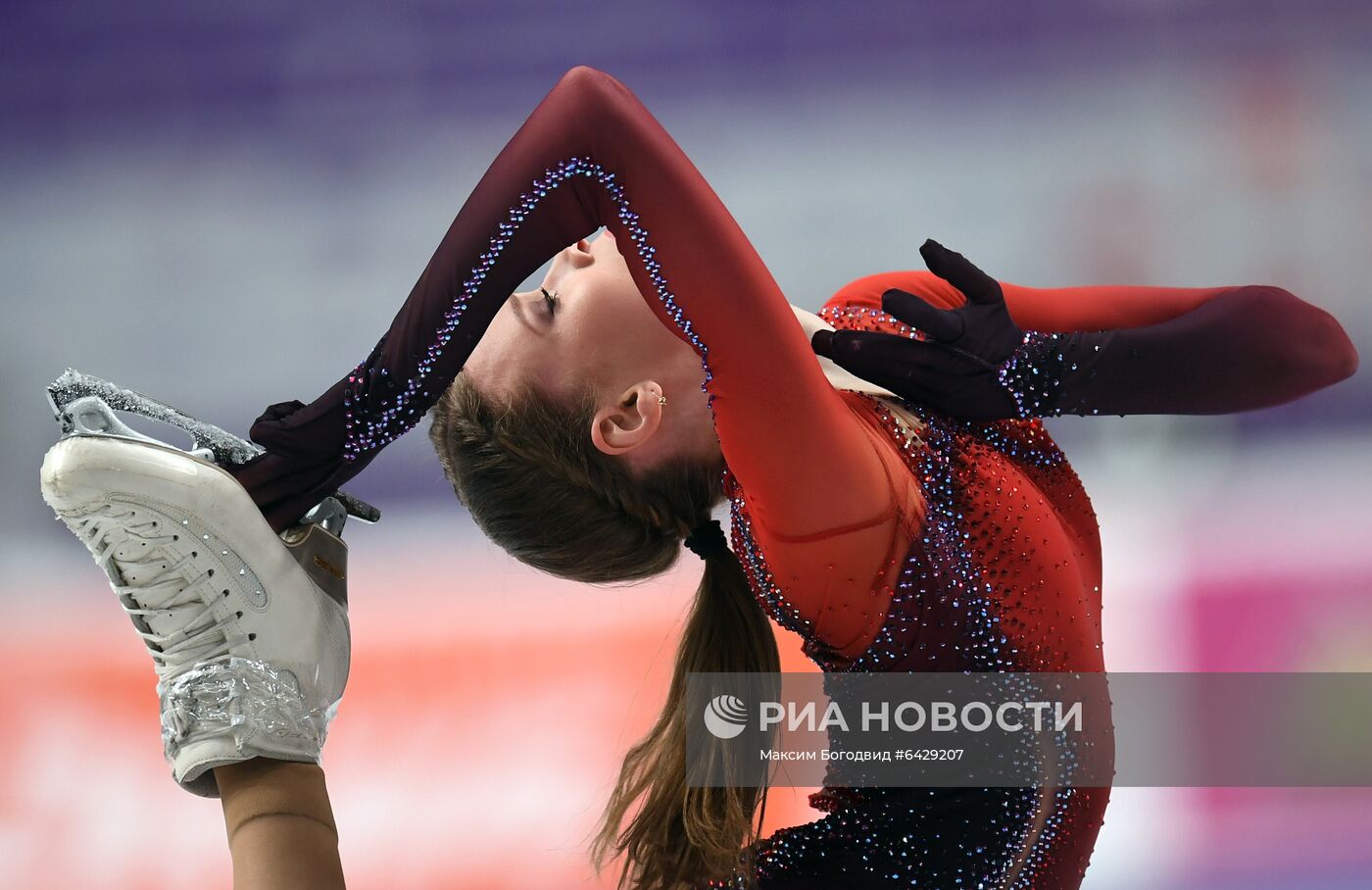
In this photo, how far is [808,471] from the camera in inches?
41.4

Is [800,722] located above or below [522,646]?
below

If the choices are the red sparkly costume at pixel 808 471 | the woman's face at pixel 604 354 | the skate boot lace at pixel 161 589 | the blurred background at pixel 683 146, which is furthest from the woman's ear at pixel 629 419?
the blurred background at pixel 683 146

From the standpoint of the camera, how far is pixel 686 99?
2586mm

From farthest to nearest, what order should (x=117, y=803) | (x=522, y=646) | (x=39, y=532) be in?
(x=39, y=532)
(x=522, y=646)
(x=117, y=803)

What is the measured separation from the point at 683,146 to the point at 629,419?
56.4 inches

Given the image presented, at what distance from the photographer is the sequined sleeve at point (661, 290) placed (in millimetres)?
1028

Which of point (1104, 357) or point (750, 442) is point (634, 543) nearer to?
point (750, 442)

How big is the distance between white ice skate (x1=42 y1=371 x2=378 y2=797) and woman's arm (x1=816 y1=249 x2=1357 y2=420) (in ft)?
1.89

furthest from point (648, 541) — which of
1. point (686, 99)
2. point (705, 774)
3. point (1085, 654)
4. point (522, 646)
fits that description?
point (686, 99)

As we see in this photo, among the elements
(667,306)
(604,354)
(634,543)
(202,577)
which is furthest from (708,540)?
(202,577)

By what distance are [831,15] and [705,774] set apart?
1.84 meters

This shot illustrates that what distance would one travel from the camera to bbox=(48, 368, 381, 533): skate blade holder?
3.76 ft

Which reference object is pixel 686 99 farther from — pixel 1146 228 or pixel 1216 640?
pixel 1216 640

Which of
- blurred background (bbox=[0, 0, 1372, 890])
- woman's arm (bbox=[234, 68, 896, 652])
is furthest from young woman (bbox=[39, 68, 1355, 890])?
blurred background (bbox=[0, 0, 1372, 890])
